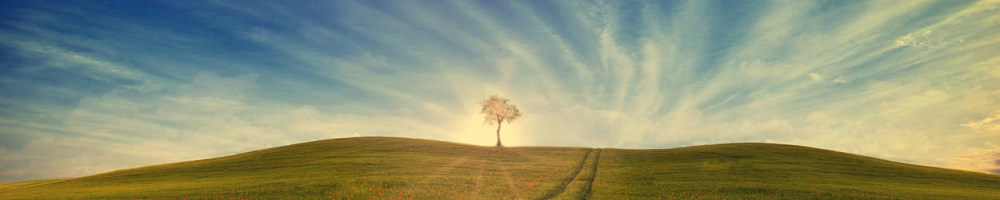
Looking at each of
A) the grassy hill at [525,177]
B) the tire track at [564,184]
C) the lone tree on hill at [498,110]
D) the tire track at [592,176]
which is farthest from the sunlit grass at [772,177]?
the lone tree on hill at [498,110]

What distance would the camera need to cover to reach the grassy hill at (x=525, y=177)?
1441 inches

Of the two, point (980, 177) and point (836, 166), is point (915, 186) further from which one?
point (980, 177)

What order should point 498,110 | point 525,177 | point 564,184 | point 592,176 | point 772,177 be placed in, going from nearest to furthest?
point 564,184
point 525,177
point 772,177
point 592,176
point 498,110

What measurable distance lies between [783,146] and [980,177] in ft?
66.1

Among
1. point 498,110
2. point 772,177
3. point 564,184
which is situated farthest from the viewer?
point 498,110

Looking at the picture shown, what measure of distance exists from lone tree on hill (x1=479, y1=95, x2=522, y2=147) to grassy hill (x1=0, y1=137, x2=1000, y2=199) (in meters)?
33.8

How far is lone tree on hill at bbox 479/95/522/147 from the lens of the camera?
9931 cm

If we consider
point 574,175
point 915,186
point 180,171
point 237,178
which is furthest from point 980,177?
point 180,171

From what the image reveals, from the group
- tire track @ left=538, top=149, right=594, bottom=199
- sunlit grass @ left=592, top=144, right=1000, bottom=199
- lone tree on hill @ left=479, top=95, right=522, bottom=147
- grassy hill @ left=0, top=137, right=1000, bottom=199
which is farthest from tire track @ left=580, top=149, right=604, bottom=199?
lone tree on hill @ left=479, top=95, right=522, bottom=147

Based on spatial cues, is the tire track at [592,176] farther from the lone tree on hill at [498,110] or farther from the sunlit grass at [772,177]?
the lone tree on hill at [498,110]

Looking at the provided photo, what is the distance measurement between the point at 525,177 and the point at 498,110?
55.7 meters

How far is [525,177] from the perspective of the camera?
144 feet

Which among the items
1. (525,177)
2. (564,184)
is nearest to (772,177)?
→ (564,184)

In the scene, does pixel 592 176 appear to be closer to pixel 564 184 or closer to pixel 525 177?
pixel 564 184
